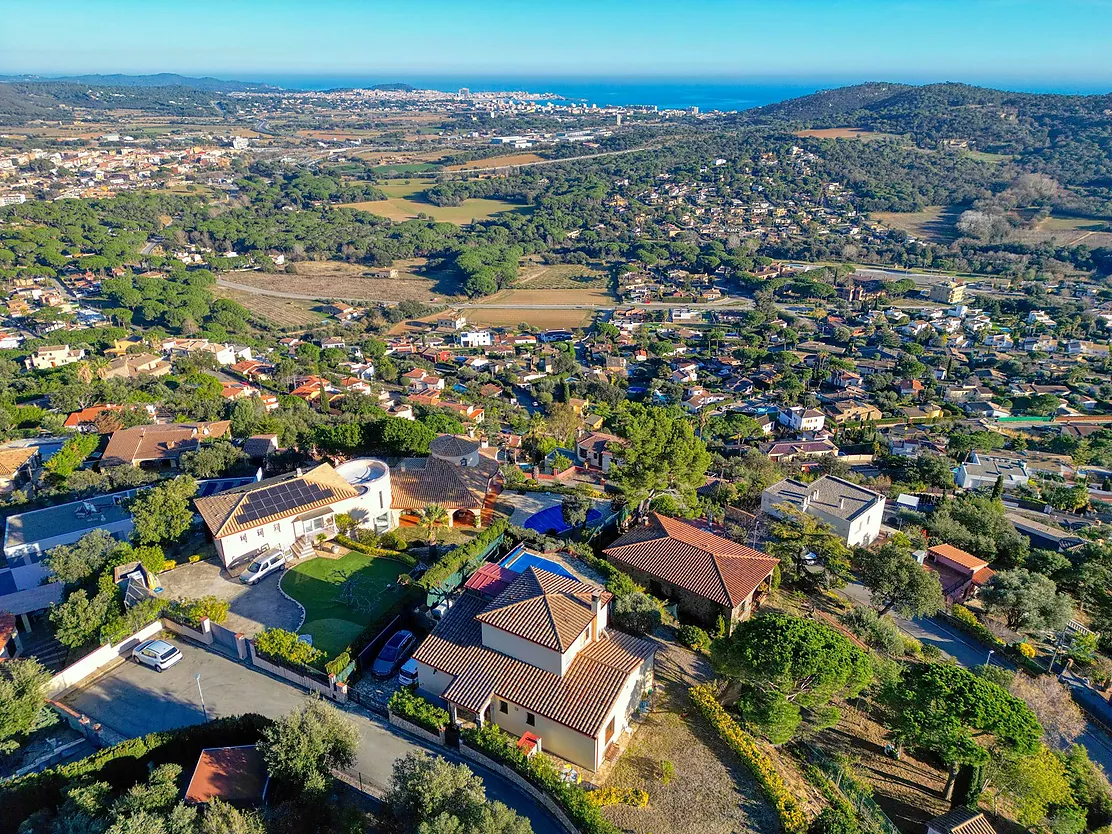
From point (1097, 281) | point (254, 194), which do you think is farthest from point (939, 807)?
point (254, 194)

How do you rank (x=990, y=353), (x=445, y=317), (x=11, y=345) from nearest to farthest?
(x=11, y=345), (x=990, y=353), (x=445, y=317)

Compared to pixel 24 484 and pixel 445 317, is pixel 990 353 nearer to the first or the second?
pixel 445 317

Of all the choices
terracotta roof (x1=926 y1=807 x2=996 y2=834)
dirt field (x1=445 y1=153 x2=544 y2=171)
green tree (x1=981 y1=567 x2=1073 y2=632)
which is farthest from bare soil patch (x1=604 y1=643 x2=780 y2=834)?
dirt field (x1=445 y1=153 x2=544 y2=171)

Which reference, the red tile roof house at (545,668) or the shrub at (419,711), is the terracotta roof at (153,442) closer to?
the shrub at (419,711)

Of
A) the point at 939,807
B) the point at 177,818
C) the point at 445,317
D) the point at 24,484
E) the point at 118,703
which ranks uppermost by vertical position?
the point at 177,818

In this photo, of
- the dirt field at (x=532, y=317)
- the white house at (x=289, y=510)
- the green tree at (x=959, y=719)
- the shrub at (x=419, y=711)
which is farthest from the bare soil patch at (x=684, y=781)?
the dirt field at (x=532, y=317)

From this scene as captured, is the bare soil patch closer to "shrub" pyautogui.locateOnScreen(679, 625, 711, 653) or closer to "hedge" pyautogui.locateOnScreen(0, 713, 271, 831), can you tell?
"shrub" pyautogui.locateOnScreen(679, 625, 711, 653)

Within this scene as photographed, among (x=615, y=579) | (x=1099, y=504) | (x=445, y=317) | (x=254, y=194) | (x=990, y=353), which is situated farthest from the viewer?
(x=254, y=194)
